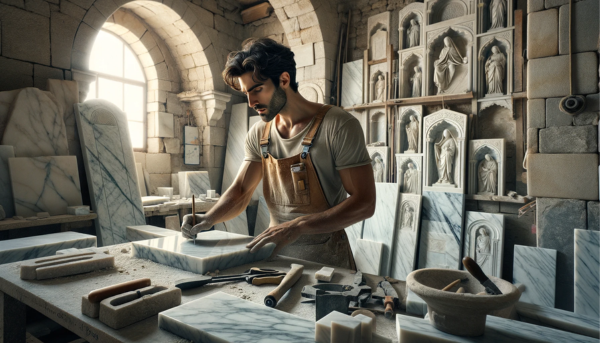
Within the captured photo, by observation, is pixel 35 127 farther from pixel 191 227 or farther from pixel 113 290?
pixel 113 290

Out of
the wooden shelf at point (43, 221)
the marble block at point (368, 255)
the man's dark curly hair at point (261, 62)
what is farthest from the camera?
the marble block at point (368, 255)

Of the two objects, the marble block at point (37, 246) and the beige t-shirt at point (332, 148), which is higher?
the beige t-shirt at point (332, 148)

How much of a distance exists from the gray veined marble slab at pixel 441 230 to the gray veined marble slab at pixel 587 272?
157 centimetres

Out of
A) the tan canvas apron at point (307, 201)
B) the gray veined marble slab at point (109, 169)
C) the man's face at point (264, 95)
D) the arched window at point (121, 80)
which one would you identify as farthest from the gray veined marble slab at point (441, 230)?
the arched window at point (121, 80)

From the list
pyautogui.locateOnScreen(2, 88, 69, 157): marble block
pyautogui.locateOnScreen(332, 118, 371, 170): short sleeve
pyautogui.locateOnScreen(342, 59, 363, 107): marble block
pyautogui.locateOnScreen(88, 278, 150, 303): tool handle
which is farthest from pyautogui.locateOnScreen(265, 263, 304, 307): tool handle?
pyautogui.locateOnScreen(342, 59, 363, 107): marble block

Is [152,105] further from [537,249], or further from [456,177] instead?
[537,249]

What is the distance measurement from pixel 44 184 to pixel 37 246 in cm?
198

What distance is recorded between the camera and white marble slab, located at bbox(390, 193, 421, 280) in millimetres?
4797

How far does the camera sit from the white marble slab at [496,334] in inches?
34.3

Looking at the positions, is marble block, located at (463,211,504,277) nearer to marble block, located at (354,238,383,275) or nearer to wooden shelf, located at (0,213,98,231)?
marble block, located at (354,238,383,275)

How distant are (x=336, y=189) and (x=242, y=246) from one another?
71cm

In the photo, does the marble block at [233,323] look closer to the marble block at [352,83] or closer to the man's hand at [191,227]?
the man's hand at [191,227]

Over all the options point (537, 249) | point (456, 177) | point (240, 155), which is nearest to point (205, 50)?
point (240, 155)

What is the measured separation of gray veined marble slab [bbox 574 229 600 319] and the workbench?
244cm
